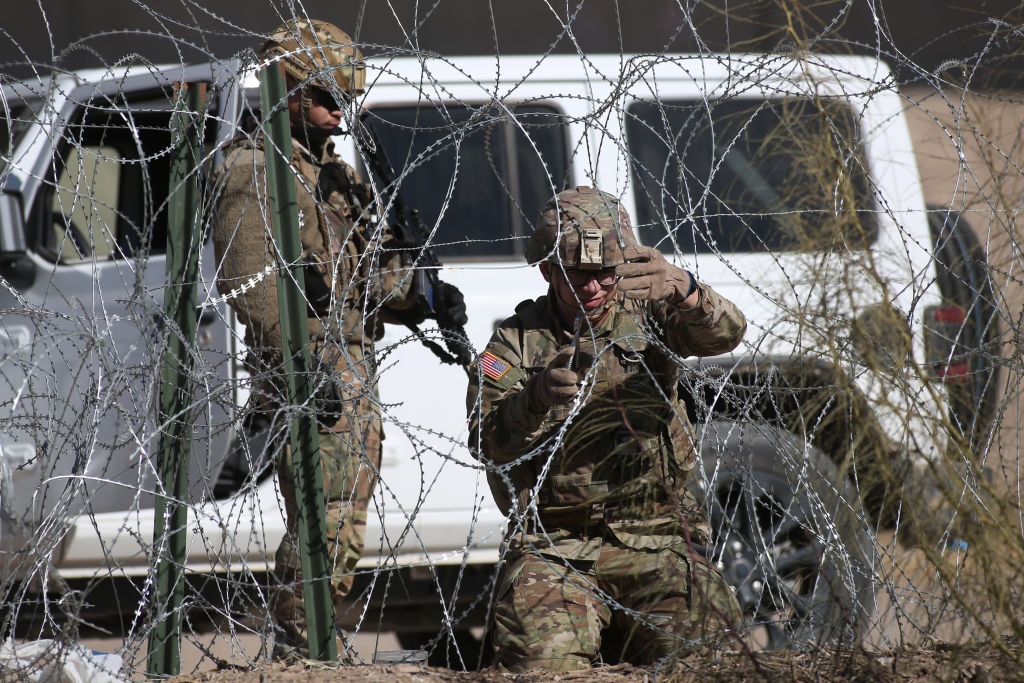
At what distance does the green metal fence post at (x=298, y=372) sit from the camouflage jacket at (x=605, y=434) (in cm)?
36

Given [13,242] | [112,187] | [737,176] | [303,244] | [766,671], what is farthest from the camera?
[112,187]

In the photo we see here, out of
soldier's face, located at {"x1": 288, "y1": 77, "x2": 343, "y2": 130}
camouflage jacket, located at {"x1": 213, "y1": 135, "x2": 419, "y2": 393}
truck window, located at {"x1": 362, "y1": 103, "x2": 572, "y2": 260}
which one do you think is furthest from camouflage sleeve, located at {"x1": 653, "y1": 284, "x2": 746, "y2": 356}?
truck window, located at {"x1": 362, "y1": 103, "x2": 572, "y2": 260}

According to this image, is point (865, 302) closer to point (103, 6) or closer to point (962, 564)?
point (962, 564)

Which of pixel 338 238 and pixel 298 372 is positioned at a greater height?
pixel 338 238

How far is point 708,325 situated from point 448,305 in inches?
37.9

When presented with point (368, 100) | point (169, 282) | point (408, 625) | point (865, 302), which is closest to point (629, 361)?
point (865, 302)

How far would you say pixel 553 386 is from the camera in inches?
72.9

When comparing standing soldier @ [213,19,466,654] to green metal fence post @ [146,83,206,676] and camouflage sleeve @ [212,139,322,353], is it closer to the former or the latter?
camouflage sleeve @ [212,139,322,353]

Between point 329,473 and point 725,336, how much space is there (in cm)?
115

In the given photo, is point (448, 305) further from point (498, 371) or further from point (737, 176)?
point (737, 176)

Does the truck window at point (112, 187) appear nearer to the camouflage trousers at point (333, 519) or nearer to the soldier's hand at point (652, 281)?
the camouflage trousers at point (333, 519)

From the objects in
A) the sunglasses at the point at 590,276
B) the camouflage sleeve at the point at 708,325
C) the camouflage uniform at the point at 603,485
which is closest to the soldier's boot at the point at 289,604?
the camouflage uniform at the point at 603,485

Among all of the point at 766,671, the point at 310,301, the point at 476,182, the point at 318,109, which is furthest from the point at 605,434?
the point at 476,182

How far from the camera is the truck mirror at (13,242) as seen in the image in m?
2.96
